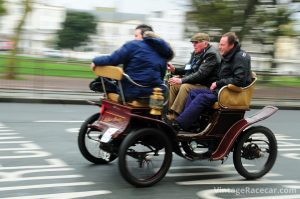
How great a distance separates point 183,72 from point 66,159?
210cm

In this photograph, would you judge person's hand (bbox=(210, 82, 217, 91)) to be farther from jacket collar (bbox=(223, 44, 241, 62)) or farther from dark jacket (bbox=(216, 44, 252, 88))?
jacket collar (bbox=(223, 44, 241, 62))

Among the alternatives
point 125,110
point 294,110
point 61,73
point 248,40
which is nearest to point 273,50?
point 248,40

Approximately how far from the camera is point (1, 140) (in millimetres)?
8281

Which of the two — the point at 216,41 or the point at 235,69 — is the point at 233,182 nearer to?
the point at 235,69

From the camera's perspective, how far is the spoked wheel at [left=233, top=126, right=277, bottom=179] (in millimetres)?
6598

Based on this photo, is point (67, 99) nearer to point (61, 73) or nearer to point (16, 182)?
point (61, 73)

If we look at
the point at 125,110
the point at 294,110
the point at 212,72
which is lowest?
the point at 294,110

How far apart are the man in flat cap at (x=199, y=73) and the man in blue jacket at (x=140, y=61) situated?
0.66 m

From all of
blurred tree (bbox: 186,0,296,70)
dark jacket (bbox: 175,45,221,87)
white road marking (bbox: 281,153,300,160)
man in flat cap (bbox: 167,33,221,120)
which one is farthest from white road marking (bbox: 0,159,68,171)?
blurred tree (bbox: 186,0,296,70)

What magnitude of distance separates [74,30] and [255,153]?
6950 centimetres

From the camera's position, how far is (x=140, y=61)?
19.9 ft

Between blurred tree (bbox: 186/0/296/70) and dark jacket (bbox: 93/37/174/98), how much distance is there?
1563cm

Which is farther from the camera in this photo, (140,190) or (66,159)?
(66,159)

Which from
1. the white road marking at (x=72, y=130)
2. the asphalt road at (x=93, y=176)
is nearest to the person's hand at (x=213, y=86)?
the asphalt road at (x=93, y=176)
